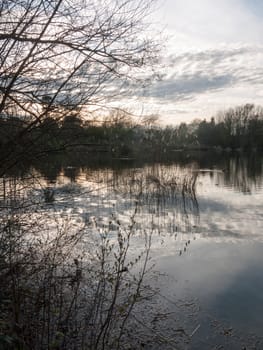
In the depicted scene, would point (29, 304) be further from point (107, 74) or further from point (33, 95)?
point (107, 74)

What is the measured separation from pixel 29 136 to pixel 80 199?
35.9ft

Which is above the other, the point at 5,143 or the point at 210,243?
the point at 5,143

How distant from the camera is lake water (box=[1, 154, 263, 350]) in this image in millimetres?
4695

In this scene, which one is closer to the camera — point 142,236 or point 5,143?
point 5,143

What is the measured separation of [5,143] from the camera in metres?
3.01

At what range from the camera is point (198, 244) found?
8680mm

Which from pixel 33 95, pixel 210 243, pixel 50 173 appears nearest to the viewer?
pixel 33 95

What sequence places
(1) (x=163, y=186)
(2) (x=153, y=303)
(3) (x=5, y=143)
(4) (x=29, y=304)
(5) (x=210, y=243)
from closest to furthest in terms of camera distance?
(3) (x=5, y=143) → (4) (x=29, y=304) → (2) (x=153, y=303) → (5) (x=210, y=243) → (1) (x=163, y=186)

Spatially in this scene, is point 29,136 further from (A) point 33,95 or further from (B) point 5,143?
(A) point 33,95

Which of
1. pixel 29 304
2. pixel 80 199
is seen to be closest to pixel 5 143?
pixel 29 304

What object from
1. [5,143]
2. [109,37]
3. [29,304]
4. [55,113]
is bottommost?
[29,304]

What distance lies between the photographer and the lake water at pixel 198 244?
15.4ft

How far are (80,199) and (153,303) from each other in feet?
29.0

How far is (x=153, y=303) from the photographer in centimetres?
542
